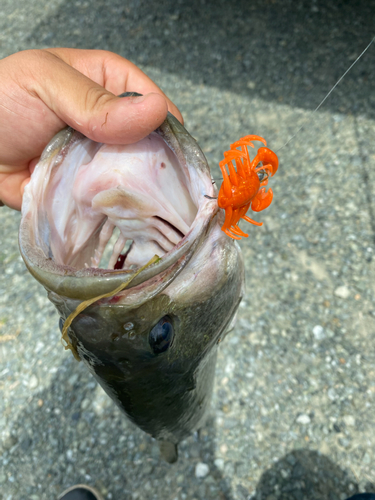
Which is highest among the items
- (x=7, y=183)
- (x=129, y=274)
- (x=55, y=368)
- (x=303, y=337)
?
(x=129, y=274)

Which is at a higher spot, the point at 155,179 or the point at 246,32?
the point at 155,179

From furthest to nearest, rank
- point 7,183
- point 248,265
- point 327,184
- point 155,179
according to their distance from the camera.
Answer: point 327,184, point 248,265, point 7,183, point 155,179

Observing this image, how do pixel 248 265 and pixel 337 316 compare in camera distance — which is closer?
pixel 337 316

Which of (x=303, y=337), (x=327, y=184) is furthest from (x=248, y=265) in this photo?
(x=327, y=184)

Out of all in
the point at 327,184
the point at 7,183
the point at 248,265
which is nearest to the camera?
the point at 7,183

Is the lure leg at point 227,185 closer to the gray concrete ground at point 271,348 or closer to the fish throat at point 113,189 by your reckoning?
the fish throat at point 113,189

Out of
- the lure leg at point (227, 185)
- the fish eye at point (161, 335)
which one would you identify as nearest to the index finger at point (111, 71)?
the lure leg at point (227, 185)

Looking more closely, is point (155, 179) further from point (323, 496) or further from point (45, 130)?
point (323, 496)
